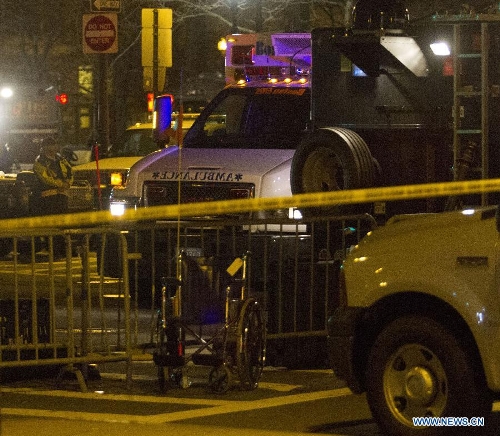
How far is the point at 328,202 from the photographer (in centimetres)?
1177

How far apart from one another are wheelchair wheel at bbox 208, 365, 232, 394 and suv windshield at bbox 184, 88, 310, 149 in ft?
16.4

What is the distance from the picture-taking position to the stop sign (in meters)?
18.3

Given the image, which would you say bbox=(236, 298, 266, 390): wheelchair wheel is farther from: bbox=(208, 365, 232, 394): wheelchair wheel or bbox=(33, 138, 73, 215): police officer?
bbox=(33, 138, 73, 215): police officer

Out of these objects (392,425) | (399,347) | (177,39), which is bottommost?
(392,425)

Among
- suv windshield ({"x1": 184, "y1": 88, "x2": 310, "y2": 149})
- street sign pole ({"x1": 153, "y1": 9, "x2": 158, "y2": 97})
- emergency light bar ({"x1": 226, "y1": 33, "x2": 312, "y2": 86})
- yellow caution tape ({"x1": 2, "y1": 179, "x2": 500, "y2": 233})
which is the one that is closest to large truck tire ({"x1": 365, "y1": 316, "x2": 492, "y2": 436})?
yellow caution tape ({"x1": 2, "y1": 179, "x2": 500, "y2": 233})

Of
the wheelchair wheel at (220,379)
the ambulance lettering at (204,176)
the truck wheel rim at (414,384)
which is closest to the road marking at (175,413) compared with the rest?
the wheelchair wheel at (220,379)

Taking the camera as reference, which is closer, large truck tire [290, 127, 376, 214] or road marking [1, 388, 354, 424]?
road marking [1, 388, 354, 424]

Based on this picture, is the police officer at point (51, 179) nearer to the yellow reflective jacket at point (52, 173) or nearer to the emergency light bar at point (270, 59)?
the yellow reflective jacket at point (52, 173)

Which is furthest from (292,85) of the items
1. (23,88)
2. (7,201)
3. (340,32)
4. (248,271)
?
(23,88)

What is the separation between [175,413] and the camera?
8.12 metres

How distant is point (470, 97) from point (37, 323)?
4299mm

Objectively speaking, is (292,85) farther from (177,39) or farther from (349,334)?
(177,39)

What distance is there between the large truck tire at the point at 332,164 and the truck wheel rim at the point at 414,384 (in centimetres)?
462

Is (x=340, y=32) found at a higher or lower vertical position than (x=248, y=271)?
higher
